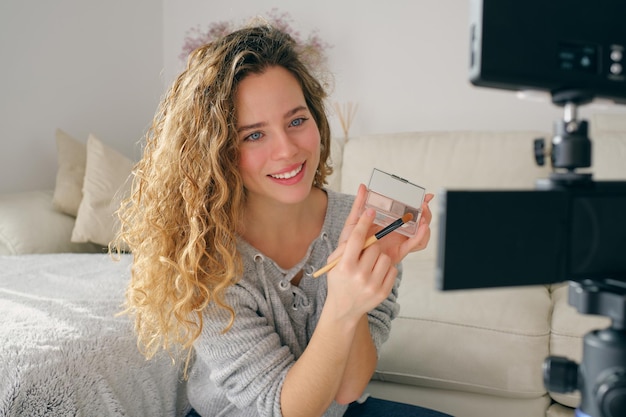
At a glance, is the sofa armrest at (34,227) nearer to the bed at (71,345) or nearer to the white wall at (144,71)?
the bed at (71,345)

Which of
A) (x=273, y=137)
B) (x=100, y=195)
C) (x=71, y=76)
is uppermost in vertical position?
(x=71, y=76)

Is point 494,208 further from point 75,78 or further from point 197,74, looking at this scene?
point 75,78

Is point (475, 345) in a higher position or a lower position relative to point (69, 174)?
lower

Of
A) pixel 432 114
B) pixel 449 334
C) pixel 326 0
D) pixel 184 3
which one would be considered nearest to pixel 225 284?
pixel 449 334

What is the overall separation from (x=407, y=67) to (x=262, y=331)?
7.00 ft

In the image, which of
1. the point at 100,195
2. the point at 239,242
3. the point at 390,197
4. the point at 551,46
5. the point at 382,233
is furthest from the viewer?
the point at 100,195

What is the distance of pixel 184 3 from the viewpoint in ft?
11.4

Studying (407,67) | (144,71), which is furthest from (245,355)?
(144,71)

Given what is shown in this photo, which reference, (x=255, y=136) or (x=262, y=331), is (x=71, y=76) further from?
(x=262, y=331)

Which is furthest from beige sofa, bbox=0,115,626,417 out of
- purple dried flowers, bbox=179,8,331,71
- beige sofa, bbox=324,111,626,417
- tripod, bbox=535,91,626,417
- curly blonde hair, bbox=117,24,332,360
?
purple dried flowers, bbox=179,8,331,71

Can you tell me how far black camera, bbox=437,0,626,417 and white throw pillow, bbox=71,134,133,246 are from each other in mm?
1974

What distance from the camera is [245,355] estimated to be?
3.51ft

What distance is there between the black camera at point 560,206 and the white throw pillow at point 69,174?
87.6 inches

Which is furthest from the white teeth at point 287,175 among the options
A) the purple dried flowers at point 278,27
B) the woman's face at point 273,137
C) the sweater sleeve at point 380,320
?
the purple dried flowers at point 278,27
